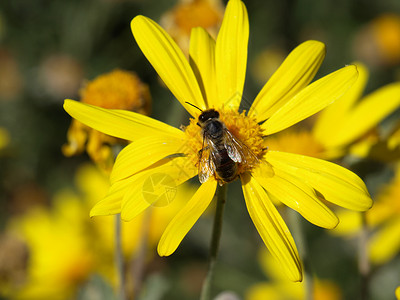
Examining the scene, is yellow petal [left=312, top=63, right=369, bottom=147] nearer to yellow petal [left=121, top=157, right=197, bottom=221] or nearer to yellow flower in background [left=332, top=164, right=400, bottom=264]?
yellow flower in background [left=332, top=164, right=400, bottom=264]

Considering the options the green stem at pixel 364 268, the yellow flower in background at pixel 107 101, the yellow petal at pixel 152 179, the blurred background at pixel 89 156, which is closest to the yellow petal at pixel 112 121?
the yellow petal at pixel 152 179

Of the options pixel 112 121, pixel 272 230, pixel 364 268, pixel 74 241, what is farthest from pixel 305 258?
pixel 74 241

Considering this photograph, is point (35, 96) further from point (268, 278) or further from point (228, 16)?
point (228, 16)

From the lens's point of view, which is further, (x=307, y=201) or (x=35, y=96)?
(x=35, y=96)

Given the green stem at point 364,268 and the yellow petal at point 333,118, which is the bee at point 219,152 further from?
the yellow petal at point 333,118

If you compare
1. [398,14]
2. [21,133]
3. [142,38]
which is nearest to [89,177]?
[21,133]

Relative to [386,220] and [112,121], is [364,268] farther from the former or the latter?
[112,121]

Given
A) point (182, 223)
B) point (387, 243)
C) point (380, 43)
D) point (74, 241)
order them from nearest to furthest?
1. point (182, 223)
2. point (387, 243)
3. point (74, 241)
4. point (380, 43)
